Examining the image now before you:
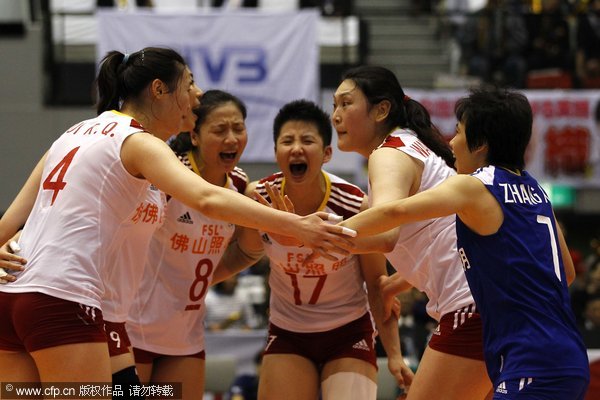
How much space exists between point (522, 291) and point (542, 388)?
405 mm

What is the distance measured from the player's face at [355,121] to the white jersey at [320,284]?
577 millimetres

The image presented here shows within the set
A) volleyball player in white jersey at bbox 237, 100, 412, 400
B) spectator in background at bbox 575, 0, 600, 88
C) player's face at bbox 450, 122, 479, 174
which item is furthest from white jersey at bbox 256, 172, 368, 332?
spectator in background at bbox 575, 0, 600, 88

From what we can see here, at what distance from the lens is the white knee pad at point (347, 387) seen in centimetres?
559

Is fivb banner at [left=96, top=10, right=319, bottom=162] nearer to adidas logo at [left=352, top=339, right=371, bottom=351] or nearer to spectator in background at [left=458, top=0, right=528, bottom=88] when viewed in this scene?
spectator in background at [left=458, top=0, right=528, bottom=88]

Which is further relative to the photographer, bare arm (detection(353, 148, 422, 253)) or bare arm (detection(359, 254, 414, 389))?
bare arm (detection(359, 254, 414, 389))

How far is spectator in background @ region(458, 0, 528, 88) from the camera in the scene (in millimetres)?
15211

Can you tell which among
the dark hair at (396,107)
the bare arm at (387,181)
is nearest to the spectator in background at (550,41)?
the dark hair at (396,107)

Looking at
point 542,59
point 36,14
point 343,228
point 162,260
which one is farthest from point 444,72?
Result: point 343,228

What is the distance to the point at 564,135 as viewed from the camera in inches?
581

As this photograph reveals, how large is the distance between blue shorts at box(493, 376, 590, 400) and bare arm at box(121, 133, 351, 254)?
3.80 feet

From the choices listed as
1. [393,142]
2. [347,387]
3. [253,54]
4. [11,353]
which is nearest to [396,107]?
Result: [393,142]

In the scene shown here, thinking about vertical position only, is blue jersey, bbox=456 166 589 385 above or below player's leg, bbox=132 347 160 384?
above

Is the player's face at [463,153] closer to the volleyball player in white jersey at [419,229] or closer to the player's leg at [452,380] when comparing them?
the volleyball player in white jersey at [419,229]

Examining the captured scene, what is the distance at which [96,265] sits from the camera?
429 cm
